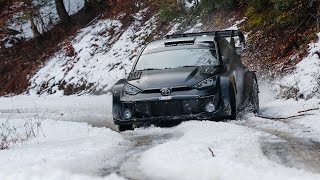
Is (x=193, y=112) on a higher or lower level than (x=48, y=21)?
lower

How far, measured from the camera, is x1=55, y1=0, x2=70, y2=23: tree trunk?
27.2 metres

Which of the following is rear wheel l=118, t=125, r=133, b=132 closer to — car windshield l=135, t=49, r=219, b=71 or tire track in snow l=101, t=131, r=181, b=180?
tire track in snow l=101, t=131, r=181, b=180

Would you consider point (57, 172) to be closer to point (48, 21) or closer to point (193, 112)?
point (193, 112)

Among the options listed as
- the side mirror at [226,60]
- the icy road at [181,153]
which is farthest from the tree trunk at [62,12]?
the icy road at [181,153]

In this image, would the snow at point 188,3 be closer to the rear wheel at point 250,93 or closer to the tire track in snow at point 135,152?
the rear wheel at point 250,93

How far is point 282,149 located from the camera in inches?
236

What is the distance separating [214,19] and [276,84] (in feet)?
21.3

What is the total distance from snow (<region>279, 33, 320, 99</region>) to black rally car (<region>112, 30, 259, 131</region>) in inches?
63.8

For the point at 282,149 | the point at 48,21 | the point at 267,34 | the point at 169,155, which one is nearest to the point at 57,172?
the point at 169,155

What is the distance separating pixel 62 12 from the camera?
27312mm

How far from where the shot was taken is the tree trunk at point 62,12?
27203mm

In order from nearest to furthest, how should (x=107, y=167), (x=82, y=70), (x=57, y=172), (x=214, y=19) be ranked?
(x=57, y=172)
(x=107, y=167)
(x=214, y=19)
(x=82, y=70)

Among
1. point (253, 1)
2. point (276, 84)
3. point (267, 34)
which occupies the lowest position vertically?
point (276, 84)

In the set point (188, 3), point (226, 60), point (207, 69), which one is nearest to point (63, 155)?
point (207, 69)
